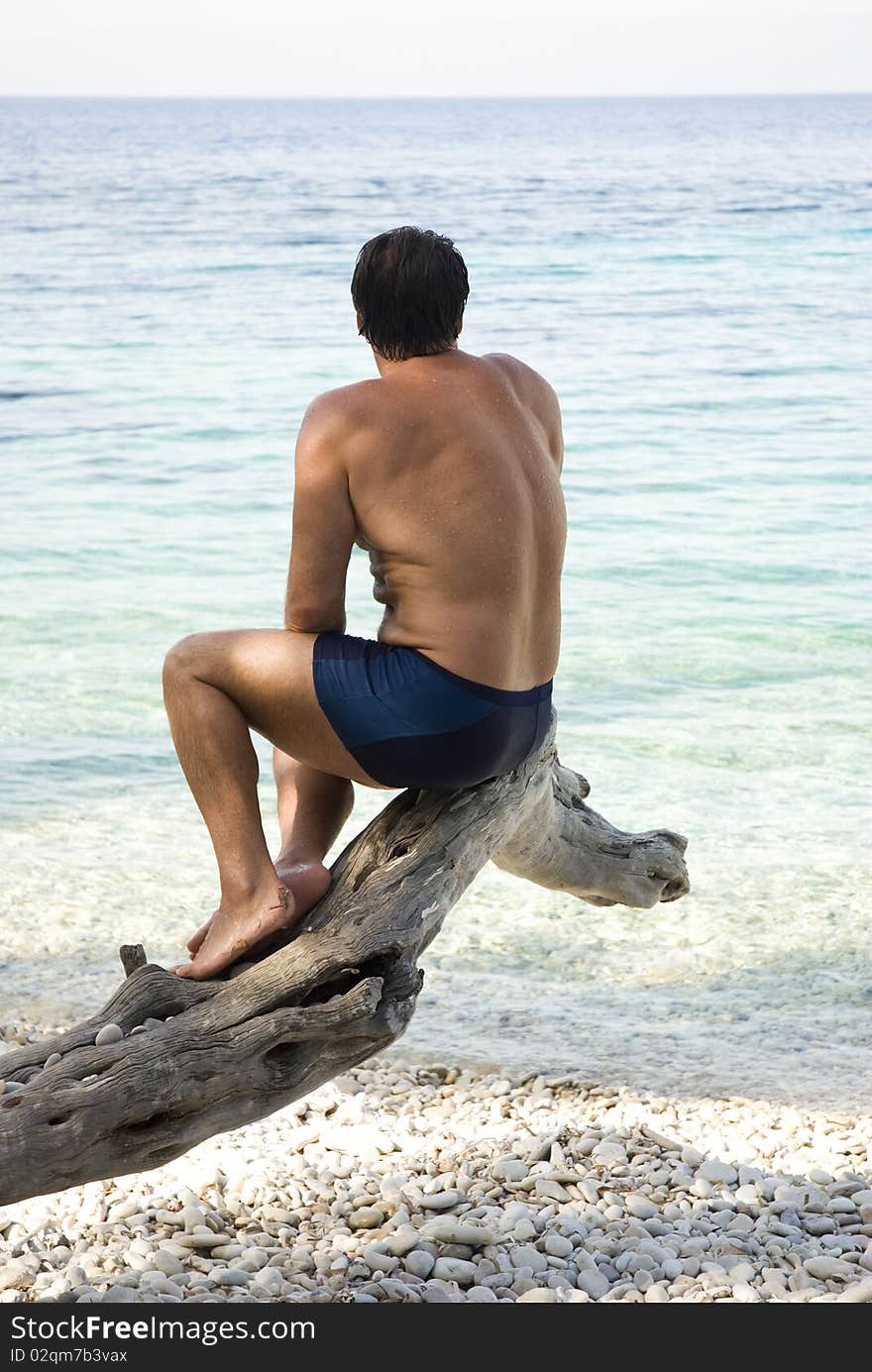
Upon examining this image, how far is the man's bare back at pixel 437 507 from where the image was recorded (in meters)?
2.79

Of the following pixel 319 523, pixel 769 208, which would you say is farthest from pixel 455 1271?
pixel 769 208

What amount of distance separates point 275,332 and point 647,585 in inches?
497

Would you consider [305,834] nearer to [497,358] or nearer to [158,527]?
[497,358]

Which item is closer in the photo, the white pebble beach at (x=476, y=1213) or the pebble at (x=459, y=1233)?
the white pebble beach at (x=476, y=1213)

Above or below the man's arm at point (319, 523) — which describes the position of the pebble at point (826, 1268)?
below

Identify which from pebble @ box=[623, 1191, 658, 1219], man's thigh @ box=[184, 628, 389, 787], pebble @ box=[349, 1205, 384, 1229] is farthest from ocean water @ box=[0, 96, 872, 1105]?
man's thigh @ box=[184, 628, 389, 787]

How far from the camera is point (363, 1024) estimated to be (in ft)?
8.96

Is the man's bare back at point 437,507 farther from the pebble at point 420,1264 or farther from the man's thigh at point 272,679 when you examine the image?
the pebble at point 420,1264

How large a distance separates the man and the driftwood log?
114 millimetres

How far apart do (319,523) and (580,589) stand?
8.86 m

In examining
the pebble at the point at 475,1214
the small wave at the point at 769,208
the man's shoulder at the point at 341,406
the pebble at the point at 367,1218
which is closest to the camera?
the man's shoulder at the point at 341,406

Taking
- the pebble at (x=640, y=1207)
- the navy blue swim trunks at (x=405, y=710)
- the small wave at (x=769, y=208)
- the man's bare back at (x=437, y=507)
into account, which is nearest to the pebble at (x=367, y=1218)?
the pebble at (x=640, y=1207)

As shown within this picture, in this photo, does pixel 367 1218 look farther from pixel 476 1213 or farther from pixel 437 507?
pixel 437 507

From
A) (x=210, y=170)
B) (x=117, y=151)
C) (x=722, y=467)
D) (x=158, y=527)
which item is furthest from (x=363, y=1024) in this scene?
(x=117, y=151)
